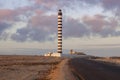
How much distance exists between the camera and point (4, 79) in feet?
108

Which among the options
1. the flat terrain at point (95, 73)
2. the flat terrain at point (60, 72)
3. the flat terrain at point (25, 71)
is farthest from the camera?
the flat terrain at point (25, 71)

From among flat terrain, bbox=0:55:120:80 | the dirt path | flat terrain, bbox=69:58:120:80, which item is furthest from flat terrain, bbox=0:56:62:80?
flat terrain, bbox=69:58:120:80

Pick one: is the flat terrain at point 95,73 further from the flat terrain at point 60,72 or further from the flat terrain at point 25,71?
the flat terrain at point 25,71

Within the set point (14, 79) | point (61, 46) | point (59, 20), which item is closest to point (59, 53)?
point (61, 46)

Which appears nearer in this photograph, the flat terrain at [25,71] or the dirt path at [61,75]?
the dirt path at [61,75]

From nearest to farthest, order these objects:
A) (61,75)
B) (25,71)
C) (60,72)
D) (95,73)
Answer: (61,75) < (95,73) < (60,72) < (25,71)

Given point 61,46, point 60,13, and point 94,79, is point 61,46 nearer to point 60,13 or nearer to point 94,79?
point 60,13

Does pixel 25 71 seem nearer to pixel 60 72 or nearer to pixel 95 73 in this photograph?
pixel 60 72

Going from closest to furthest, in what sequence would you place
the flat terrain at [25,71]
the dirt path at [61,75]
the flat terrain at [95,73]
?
1. the flat terrain at [95,73]
2. the dirt path at [61,75]
3. the flat terrain at [25,71]

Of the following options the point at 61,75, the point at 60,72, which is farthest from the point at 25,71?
the point at 61,75

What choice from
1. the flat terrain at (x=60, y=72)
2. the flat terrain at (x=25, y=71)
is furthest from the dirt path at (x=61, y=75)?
the flat terrain at (x=25, y=71)

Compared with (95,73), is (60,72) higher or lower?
higher

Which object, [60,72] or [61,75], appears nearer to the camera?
[61,75]

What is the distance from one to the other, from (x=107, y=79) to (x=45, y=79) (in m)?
5.75
